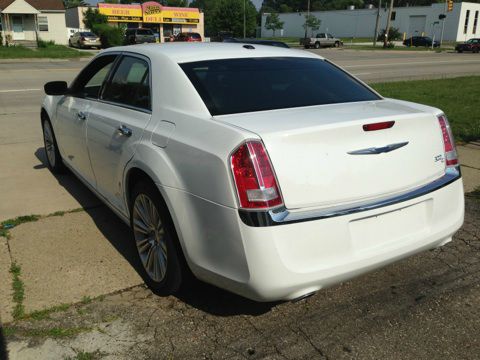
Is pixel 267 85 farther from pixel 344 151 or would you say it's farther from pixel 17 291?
pixel 17 291

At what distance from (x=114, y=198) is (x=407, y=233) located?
2214mm

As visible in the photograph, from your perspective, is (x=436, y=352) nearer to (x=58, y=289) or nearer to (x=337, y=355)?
(x=337, y=355)

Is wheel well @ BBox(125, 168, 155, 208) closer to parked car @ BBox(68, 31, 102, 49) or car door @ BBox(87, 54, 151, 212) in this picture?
car door @ BBox(87, 54, 151, 212)

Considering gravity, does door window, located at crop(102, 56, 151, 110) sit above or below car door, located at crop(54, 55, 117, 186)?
above

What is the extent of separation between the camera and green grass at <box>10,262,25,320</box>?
9.91 ft

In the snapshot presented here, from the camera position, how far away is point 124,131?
3.38 metres

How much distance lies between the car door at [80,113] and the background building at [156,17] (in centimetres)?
5149

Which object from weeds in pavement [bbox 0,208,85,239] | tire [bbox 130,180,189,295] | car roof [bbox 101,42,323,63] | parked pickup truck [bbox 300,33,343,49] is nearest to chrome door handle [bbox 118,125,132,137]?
tire [bbox 130,180,189,295]

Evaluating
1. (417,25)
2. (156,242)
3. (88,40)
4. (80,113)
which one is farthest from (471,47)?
(156,242)

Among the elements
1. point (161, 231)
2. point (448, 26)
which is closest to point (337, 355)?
point (161, 231)

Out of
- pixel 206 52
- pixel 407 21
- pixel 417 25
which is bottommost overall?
pixel 206 52

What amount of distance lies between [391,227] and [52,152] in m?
4.49

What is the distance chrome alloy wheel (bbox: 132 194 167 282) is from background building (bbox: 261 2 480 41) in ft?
272

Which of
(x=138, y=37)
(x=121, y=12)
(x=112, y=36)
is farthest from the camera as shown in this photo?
(x=121, y=12)
